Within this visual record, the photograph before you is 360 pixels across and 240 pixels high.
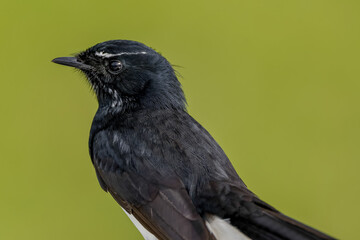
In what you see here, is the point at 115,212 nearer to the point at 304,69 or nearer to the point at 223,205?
the point at 223,205

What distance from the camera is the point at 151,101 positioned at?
5297 mm

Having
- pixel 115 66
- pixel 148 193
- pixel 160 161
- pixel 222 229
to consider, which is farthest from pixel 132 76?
pixel 222 229

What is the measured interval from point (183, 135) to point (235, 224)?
835 mm

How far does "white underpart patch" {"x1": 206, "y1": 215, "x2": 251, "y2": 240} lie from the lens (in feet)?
14.2

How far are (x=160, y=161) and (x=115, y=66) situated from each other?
972 millimetres

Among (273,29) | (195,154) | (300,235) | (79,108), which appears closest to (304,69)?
(273,29)

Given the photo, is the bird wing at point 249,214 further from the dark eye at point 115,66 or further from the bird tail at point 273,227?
the dark eye at point 115,66

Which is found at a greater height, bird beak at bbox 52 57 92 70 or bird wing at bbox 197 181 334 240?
bird beak at bbox 52 57 92 70

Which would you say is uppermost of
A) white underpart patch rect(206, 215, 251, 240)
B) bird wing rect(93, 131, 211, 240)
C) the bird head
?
the bird head

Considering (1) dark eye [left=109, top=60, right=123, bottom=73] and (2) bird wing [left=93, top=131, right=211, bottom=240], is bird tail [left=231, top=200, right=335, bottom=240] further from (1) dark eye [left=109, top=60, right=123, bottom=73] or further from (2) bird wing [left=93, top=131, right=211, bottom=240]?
(1) dark eye [left=109, top=60, right=123, bottom=73]

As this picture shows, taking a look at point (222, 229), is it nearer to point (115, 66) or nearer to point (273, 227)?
point (273, 227)

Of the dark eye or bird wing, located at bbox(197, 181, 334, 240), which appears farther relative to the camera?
the dark eye

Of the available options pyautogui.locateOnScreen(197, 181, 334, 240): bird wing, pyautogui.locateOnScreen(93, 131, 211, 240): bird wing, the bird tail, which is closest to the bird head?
pyautogui.locateOnScreen(93, 131, 211, 240): bird wing

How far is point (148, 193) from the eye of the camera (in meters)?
4.65
